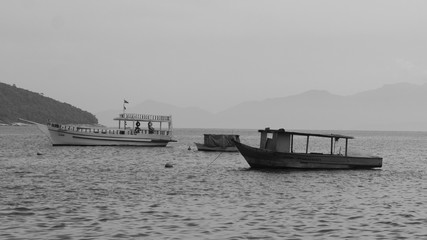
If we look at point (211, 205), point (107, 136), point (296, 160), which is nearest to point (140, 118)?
point (107, 136)

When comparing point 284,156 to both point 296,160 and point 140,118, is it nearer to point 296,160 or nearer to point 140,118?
point 296,160

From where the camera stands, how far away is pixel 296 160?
48875 mm

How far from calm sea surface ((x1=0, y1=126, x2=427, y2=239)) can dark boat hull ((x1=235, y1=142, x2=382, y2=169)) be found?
1.10 m

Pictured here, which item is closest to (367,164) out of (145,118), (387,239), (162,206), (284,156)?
(284,156)

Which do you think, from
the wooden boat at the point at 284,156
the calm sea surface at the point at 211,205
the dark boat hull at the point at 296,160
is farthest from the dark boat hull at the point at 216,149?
the calm sea surface at the point at 211,205

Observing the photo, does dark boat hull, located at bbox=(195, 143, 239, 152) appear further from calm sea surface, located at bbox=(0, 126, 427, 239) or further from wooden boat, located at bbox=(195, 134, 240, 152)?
calm sea surface, located at bbox=(0, 126, 427, 239)

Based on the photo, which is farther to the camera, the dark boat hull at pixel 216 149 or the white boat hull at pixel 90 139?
the white boat hull at pixel 90 139

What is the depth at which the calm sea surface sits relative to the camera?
2252cm

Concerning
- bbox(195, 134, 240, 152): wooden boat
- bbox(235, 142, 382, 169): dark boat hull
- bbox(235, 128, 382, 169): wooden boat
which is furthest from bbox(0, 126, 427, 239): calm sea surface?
bbox(195, 134, 240, 152): wooden boat

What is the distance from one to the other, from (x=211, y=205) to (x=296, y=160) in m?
20.7

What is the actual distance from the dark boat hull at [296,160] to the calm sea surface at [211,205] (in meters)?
1.10

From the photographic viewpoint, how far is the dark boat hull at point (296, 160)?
48.3 m

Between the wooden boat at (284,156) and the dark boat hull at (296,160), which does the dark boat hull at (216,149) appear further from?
the wooden boat at (284,156)

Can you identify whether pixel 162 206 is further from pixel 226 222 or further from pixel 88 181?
pixel 88 181
